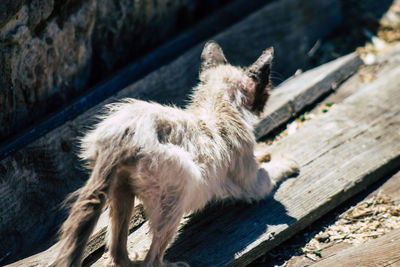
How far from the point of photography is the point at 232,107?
3.46 meters

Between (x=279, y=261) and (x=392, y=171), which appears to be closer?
(x=279, y=261)

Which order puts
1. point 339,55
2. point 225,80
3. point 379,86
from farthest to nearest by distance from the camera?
point 339,55 < point 379,86 < point 225,80

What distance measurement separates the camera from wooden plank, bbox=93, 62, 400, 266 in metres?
3.11

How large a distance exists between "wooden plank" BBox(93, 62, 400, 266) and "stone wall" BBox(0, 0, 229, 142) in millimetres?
1353

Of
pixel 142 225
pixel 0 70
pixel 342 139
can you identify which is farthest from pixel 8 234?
pixel 342 139

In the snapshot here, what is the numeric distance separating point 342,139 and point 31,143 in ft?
8.45

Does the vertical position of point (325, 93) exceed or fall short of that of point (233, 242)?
it exceeds it

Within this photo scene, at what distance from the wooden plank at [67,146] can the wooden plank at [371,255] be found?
1.94m

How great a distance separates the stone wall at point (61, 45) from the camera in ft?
10.8

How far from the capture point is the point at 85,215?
8.14ft

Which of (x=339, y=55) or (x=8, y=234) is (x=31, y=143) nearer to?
(x=8, y=234)

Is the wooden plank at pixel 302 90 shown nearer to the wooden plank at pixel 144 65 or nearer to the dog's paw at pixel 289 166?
the dog's paw at pixel 289 166

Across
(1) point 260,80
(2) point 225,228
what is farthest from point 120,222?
(1) point 260,80

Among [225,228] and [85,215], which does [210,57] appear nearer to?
[225,228]
